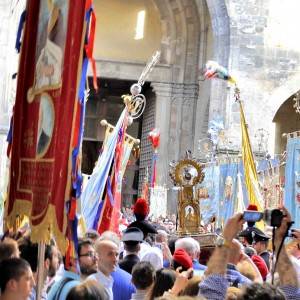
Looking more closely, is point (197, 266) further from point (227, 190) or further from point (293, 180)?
point (227, 190)

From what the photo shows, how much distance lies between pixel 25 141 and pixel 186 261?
1651mm

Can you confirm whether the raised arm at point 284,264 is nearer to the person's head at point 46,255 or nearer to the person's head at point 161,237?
the person's head at point 46,255

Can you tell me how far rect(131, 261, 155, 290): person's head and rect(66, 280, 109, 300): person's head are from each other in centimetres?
149

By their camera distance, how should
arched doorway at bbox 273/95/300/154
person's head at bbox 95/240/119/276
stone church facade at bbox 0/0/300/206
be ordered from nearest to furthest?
person's head at bbox 95/240/119/276 → stone church facade at bbox 0/0/300/206 → arched doorway at bbox 273/95/300/154

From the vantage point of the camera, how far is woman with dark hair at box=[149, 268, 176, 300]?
5.39 meters

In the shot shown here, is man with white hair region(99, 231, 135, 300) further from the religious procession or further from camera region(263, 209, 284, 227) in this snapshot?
camera region(263, 209, 284, 227)

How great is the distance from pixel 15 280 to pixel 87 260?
1689mm

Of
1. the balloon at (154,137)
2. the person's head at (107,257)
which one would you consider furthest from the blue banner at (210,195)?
the person's head at (107,257)

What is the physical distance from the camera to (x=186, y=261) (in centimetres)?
666

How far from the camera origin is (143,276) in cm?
587

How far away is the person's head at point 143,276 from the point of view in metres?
5.87

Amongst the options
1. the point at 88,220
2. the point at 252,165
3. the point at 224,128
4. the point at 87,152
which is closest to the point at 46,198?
the point at 88,220

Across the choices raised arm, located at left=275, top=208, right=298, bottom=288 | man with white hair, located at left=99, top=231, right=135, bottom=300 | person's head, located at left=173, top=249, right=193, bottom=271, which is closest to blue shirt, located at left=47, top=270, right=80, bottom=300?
raised arm, located at left=275, top=208, right=298, bottom=288

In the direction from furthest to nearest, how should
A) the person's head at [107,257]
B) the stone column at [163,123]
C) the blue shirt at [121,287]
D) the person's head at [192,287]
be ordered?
the stone column at [163,123] < the blue shirt at [121,287] < the person's head at [107,257] < the person's head at [192,287]
